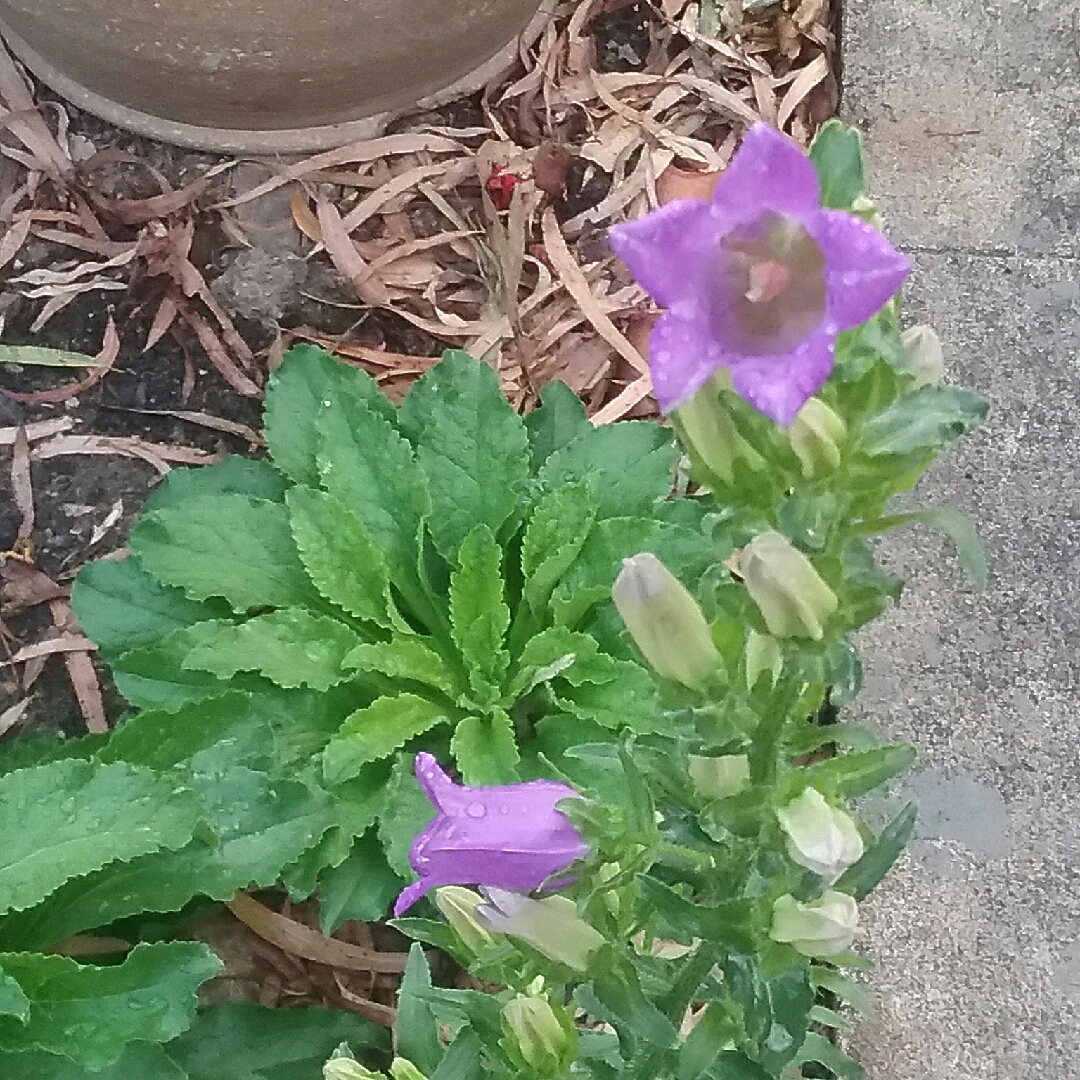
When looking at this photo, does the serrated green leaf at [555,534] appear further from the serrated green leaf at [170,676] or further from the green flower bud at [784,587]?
the green flower bud at [784,587]

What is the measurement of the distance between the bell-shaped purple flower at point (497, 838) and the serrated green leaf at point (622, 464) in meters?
0.69

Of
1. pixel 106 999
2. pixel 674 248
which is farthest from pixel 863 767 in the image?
pixel 106 999

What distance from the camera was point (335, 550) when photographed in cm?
134

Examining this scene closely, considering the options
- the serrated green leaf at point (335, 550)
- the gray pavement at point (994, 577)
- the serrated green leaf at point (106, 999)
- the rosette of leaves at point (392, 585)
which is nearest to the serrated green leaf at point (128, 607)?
the rosette of leaves at point (392, 585)

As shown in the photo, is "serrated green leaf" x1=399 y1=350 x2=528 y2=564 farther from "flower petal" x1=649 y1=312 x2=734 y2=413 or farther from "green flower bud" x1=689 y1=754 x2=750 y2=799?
"flower petal" x1=649 y1=312 x2=734 y2=413

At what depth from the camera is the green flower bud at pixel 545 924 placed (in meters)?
0.76

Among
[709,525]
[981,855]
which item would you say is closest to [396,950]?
[981,855]

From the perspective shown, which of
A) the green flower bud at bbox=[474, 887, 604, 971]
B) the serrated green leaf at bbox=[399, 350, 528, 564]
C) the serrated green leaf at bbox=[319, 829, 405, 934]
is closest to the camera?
the green flower bud at bbox=[474, 887, 604, 971]

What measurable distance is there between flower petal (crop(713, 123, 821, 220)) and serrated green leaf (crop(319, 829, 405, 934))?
88cm

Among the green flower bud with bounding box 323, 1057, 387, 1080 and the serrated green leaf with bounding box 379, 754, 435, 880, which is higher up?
the green flower bud with bounding box 323, 1057, 387, 1080

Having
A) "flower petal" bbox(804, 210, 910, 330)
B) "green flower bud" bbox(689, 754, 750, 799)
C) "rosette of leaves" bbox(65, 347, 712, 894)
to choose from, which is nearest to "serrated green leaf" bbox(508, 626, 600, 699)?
"rosette of leaves" bbox(65, 347, 712, 894)

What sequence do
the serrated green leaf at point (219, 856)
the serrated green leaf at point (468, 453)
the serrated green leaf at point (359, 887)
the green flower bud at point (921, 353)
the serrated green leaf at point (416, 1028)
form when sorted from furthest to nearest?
the serrated green leaf at point (468, 453), the serrated green leaf at point (359, 887), the serrated green leaf at point (219, 856), the serrated green leaf at point (416, 1028), the green flower bud at point (921, 353)

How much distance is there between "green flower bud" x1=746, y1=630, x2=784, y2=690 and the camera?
0.71 m

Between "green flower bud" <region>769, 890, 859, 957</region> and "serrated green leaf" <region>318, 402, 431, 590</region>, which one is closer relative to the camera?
"green flower bud" <region>769, 890, 859, 957</region>
